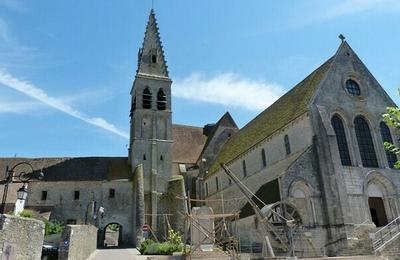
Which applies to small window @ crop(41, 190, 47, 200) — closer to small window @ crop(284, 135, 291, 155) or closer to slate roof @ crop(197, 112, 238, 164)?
slate roof @ crop(197, 112, 238, 164)

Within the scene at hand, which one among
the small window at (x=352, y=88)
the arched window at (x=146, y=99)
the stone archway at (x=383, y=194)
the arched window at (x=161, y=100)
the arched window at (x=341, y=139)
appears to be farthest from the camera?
the arched window at (x=161, y=100)

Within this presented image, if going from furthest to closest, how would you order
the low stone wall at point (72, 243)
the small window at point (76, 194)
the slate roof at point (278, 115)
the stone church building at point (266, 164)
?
the small window at point (76, 194), the slate roof at point (278, 115), the stone church building at point (266, 164), the low stone wall at point (72, 243)

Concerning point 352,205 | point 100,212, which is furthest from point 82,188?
point 352,205

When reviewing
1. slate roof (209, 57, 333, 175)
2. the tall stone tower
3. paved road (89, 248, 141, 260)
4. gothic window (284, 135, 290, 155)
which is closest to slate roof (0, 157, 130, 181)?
the tall stone tower

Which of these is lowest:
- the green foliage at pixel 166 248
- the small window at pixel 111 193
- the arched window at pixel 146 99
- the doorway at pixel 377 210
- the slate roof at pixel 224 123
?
the green foliage at pixel 166 248

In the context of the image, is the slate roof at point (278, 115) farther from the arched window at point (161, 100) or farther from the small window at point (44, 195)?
the small window at point (44, 195)

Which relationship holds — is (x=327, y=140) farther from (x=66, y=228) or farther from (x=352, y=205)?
(x=66, y=228)

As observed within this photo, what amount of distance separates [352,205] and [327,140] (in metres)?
4.71

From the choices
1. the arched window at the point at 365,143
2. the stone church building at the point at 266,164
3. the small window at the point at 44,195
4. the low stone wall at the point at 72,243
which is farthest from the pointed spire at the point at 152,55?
the low stone wall at the point at 72,243

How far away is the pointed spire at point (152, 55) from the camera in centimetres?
4256

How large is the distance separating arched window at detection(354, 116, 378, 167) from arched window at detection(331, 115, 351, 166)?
4.51 ft

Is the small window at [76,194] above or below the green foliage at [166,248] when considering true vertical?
above

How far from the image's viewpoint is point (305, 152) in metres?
23.5

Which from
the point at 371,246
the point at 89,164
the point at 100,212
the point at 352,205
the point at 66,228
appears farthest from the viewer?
the point at 89,164
